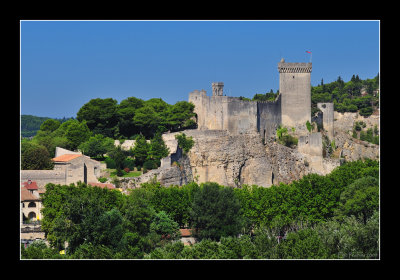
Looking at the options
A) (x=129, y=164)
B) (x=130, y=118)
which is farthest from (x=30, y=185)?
(x=130, y=118)

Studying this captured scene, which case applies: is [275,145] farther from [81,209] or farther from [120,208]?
[81,209]

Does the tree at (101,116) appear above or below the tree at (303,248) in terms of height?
above

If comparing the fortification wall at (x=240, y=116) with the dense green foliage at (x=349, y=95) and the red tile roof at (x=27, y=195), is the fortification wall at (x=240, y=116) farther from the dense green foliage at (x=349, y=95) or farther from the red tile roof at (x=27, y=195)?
→ the dense green foliage at (x=349, y=95)

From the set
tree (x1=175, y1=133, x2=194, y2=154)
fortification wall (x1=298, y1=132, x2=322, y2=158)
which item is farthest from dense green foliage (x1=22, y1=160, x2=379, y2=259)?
tree (x1=175, y1=133, x2=194, y2=154)

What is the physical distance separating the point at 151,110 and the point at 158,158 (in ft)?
27.3

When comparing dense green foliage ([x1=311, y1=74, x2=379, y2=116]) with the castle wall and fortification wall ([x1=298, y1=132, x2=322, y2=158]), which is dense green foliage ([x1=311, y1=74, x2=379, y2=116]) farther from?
fortification wall ([x1=298, y1=132, x2=322, y2=158])

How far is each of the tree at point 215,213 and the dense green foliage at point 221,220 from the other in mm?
51

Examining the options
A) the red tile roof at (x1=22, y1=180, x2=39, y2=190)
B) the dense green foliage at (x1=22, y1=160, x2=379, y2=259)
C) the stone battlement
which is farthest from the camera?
the stone battlement

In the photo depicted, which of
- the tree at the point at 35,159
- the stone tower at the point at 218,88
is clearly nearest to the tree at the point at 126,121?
the stone tower at the point at 218,88

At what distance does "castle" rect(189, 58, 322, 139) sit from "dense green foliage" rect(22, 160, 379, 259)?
28.0ft

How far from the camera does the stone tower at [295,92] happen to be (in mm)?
61656

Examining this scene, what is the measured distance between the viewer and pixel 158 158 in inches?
2100

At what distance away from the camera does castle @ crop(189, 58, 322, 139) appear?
58.3m
